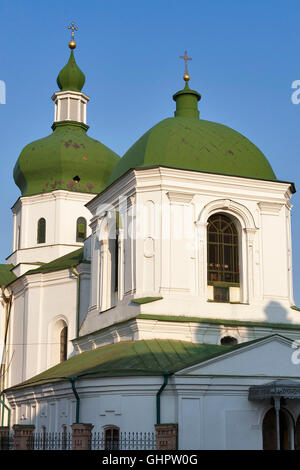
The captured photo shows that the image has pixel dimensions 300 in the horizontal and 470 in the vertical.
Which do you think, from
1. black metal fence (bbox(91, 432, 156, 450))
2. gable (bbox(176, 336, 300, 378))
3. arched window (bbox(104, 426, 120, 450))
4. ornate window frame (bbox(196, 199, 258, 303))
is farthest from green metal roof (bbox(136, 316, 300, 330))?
black metal fence (bbox(91, 432, 156, 450))

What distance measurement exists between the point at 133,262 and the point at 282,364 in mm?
5246

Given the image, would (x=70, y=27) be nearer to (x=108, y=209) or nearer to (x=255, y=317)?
(x=108, y=209)

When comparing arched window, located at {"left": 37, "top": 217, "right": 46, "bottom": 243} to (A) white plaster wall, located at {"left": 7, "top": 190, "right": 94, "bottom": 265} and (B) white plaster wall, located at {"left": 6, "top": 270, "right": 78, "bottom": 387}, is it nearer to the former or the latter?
(A) white plaster wall, located at {"left": 7, "top": 190, "right": 94, "bottom": 265}

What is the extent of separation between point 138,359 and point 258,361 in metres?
2.90

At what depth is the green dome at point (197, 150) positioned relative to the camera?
22984mm

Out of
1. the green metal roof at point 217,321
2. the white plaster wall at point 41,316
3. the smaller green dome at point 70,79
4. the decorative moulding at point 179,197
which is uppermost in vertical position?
the smaller green dome at point 70,79

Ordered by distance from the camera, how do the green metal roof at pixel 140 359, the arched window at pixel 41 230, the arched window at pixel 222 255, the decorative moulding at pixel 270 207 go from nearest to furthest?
1. the green metal roof at pixel 140 359
2. the arched window at pixel 222 255
3. the decorative moulding at pixel 270 207
4. the arched window at pixel 41 230

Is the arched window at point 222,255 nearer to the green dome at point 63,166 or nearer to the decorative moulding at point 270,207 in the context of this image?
the decorative moulding at point 270,207

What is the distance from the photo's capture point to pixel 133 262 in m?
22.4

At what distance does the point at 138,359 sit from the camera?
19547 mm

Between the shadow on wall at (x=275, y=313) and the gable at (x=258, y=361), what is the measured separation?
2910 millimetres

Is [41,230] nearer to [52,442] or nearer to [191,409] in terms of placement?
[52,442]

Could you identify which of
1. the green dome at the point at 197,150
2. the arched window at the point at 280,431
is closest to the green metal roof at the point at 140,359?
the arched window at the point at 280,431
